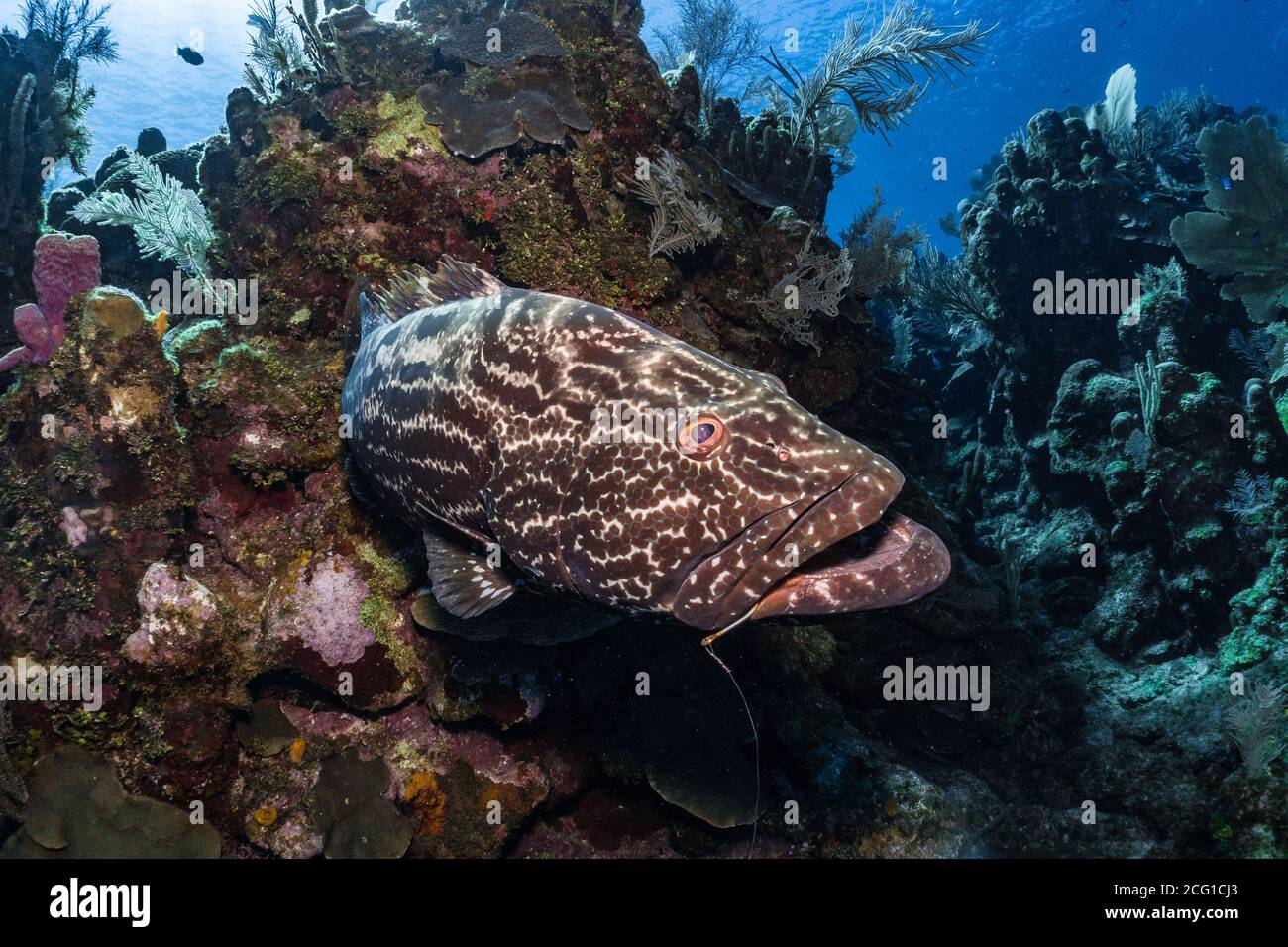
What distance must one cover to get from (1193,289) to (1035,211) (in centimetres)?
319

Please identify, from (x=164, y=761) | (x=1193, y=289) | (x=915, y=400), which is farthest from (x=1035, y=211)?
(x=164, y=761)

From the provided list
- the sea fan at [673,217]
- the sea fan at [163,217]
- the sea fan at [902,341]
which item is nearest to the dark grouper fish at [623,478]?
the sea fan at [673,217]

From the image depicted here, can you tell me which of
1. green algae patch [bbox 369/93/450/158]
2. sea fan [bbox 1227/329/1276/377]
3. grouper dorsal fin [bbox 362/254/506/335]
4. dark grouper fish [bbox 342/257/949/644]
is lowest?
dark grouper fish [bbox 342/257/949/644]

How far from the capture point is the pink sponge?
14.4ft

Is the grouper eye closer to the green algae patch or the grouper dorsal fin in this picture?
the grouper dorsal fin

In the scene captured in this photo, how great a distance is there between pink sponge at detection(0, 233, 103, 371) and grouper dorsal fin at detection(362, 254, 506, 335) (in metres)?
2.13

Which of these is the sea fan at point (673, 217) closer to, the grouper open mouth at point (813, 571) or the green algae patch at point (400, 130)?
the green algae patch at point (400, 130)

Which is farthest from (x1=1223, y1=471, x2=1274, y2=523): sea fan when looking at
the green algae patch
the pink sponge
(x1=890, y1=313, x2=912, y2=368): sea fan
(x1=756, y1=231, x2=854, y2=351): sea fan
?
the pink sponge

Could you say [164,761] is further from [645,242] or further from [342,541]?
[645,242]

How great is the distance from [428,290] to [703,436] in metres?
2.42

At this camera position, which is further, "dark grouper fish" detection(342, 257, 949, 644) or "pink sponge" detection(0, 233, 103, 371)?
"pink sponge" detection(0, 233, 103, 371)

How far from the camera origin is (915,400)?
6.97 m

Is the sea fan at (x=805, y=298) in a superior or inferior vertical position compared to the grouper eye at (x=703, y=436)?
superior

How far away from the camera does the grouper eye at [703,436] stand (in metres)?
2.56
